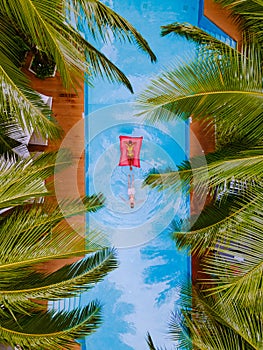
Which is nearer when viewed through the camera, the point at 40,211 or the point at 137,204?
the point at 40,211

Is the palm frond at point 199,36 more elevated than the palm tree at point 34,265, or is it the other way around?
the palm frond at point 199,36

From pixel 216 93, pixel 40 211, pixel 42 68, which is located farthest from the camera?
pixel 42 68

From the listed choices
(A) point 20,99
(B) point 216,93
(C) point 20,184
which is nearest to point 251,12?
(B) point 216,93

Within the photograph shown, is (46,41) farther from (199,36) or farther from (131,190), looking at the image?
(131,190)

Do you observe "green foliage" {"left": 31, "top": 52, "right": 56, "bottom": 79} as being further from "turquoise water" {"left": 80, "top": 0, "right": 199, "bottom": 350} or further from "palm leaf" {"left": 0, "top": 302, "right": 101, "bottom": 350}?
"palm leaf" {"left": 0, "top": 302, "right": 101, "bottom": 350}

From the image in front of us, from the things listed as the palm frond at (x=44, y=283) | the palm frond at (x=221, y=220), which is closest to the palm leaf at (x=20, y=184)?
the palm frond at (x=44, y=283)

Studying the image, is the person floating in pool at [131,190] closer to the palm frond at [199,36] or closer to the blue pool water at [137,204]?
the blue pool water at [137,204]

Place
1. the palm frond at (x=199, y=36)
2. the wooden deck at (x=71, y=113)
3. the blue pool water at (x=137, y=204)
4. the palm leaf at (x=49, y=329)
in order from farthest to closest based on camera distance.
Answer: the blue pool water at (x=137, y=204) < the wooden deck at (x=71, y=113) < the palm frond at (x=199, y=36) < the palm leaf at (x=49, y=329)
